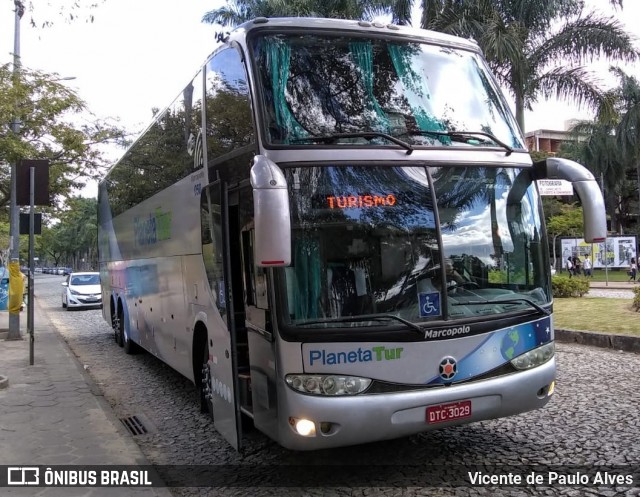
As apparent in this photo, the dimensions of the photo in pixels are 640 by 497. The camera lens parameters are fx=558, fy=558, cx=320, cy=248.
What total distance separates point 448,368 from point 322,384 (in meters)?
0.94

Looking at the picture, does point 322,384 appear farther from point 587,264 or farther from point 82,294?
point 587,264

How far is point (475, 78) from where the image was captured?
16.1 feet

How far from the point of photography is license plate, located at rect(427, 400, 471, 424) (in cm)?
394

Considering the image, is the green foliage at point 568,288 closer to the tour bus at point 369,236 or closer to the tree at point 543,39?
the tree at point 543,39

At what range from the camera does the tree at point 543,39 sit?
1505 centimetres

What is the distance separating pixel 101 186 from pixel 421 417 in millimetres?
11806

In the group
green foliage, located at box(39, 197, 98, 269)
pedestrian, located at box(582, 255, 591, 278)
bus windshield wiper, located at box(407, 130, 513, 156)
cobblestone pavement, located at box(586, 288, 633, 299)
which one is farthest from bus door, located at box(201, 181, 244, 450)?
green foliage, located at box(39, 197, 98, 269)

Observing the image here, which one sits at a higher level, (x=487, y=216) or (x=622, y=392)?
(x=487, y=216)

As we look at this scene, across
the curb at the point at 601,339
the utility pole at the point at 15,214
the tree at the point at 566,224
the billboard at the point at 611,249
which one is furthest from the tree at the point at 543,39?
the tree at the point at 566,224

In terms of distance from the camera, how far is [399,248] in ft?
13.2

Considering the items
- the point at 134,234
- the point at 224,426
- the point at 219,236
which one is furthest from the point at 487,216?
the point at 134,234

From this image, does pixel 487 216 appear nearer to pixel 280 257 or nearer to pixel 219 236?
pixel 280 257

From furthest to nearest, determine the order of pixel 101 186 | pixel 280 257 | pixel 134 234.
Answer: pixel 101 186 < pixel 134 234 < pixel 280 257

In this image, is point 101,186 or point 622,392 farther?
point 101,186
